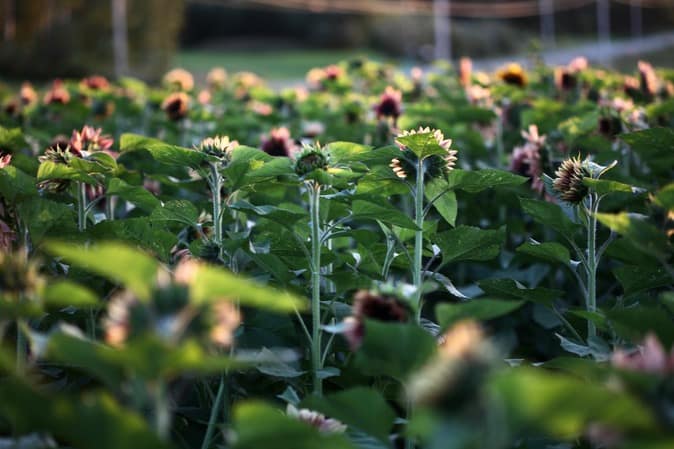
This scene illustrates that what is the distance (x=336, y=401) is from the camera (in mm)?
1071

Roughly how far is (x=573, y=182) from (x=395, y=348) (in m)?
0.76

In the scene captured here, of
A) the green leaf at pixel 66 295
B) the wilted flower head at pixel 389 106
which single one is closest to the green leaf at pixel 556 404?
the green leaf at pixel 66 295

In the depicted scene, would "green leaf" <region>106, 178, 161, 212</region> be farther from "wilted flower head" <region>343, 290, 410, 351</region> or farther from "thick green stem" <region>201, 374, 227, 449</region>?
"wilted flower head" <region>343, 290, 410, 351</region>

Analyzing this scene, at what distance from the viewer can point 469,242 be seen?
1.68m

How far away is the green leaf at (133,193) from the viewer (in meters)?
1.74

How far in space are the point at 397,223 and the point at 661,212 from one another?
0.40m

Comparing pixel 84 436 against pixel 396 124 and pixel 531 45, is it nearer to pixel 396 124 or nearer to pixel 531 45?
pixel 396 124

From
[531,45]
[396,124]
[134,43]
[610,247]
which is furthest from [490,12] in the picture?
[610,247]

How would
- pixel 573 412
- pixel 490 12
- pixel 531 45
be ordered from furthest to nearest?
pixel 490 12, pixel 531 45, pixel 573 412

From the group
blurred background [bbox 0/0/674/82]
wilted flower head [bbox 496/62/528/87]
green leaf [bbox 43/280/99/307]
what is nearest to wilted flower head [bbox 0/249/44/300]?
green leaf [bbox 43/280/99/307]

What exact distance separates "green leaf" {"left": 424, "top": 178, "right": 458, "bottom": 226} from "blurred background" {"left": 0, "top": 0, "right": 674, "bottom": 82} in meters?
9.04

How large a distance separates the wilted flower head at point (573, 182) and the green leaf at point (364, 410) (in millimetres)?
751

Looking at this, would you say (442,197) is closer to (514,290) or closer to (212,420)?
(514,290)

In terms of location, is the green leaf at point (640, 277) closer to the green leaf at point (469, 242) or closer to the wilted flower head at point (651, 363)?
the green leaf at point (469, 242)
